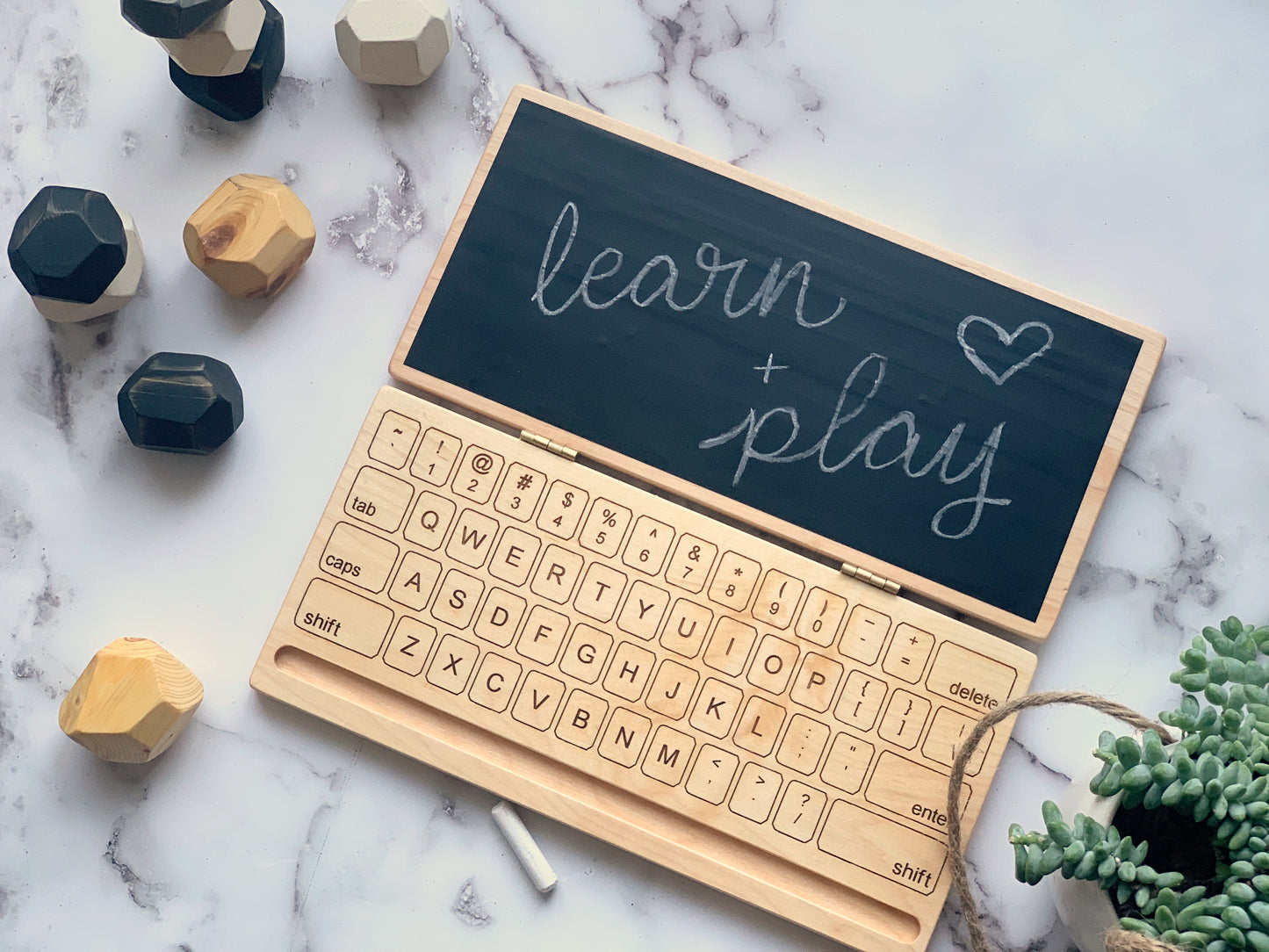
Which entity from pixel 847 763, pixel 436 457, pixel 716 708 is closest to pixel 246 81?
pixel 436 457

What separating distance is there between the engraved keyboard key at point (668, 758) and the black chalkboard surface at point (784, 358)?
20 cm

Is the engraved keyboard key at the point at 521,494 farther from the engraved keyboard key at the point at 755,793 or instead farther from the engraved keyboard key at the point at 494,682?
the engraved keyboard key at the point at 755,793

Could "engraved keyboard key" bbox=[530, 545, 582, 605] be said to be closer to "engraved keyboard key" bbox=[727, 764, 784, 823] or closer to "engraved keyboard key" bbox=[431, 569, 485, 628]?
"engraved keyboard key" bbox=[431, 569, 485, 628]

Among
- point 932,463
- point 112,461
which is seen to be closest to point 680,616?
point 932,463

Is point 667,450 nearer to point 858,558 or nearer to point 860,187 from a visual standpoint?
point 858,558

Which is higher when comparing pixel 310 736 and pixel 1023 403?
pixel 1023 403

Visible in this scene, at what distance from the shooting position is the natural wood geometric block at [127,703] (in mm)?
739

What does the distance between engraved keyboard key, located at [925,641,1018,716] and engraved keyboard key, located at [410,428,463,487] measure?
0.45 m

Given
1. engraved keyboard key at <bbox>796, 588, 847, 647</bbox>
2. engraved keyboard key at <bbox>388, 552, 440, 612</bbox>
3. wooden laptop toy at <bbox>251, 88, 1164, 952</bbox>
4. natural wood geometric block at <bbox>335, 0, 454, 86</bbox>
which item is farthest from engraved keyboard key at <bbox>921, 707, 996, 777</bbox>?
natural wood geometric block at <bbox>335, 0, 454, 86</bbox>

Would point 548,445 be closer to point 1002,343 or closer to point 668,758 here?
point 668,758

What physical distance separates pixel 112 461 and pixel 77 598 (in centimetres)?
12

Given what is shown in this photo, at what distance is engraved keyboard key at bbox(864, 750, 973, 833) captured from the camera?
2.50 ft

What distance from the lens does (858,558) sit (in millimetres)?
782

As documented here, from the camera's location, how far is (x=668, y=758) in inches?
30.2
